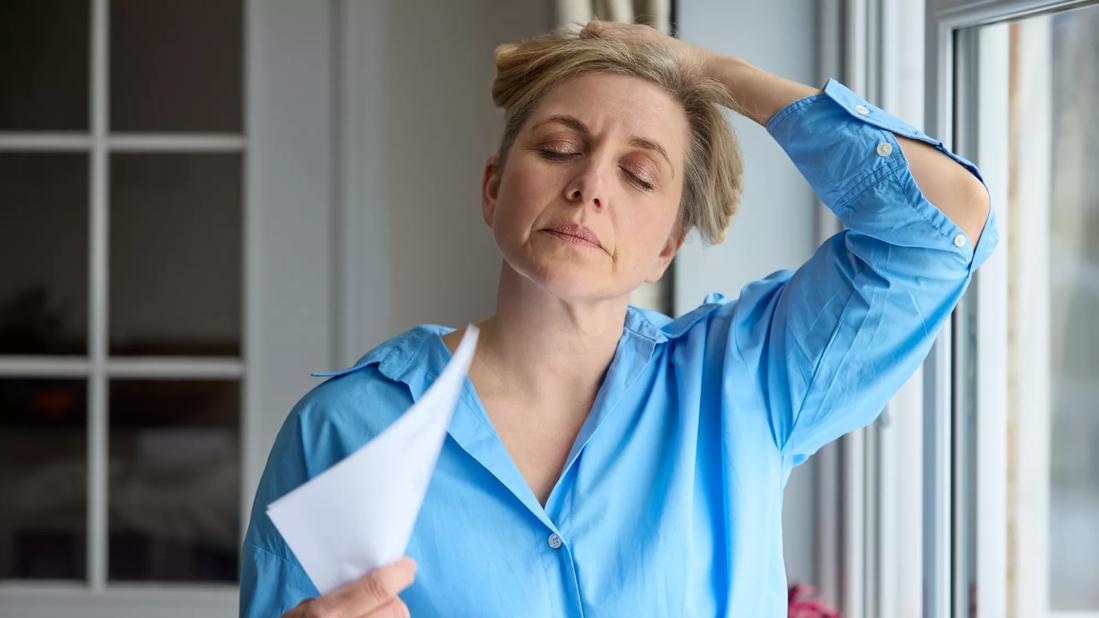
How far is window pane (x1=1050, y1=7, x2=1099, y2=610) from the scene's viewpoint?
130 cm

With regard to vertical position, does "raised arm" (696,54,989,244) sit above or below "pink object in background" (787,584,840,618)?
above

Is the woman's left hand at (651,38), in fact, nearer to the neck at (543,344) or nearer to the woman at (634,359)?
the woman at (634,359)

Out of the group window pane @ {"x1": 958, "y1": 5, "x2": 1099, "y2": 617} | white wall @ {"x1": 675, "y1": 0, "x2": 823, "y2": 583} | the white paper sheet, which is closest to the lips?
the white paper sheet

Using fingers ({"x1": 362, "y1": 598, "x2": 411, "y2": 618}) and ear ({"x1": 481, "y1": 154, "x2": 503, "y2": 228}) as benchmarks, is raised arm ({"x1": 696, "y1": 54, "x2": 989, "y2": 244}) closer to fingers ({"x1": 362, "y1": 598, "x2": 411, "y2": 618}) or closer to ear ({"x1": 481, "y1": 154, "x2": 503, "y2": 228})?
ear ({"x1": 481, "y1": 154, "x2": 503, "y2": 228})

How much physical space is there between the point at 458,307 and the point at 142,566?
39.1 inches

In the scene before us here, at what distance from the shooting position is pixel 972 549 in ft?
5.09

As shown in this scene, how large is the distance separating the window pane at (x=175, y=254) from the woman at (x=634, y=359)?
1.44m

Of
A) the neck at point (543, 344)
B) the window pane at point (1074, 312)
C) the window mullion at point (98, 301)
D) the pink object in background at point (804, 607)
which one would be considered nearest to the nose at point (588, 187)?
the neck at point (543, 344)

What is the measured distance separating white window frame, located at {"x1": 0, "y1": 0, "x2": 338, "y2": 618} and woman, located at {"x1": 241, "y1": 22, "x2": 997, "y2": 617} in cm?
133

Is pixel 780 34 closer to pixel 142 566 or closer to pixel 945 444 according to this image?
pixel 945 444

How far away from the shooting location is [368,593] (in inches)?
30.5

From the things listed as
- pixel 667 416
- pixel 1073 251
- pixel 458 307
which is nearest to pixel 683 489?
pixel 667 416

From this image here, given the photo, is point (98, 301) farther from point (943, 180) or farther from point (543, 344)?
point (943, 180)

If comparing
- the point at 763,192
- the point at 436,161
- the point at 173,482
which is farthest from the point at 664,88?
the point at 173,482
